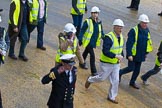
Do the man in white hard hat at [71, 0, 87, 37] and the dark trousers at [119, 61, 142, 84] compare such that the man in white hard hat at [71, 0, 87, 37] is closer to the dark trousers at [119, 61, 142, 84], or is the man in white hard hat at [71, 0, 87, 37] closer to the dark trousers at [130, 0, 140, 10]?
the dark trousers at [119, 61, 142, 84]

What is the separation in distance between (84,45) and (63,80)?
381 cm

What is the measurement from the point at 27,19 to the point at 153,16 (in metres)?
9.79

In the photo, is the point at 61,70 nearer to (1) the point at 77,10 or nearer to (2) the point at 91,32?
(2) the point at 91,32

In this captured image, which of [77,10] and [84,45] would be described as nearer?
[84,45]

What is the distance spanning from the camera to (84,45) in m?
10.3

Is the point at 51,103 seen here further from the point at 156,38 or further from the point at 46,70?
the point at 156,38

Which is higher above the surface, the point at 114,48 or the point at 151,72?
the point at 114,48

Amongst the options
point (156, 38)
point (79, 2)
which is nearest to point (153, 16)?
point (156, 38)

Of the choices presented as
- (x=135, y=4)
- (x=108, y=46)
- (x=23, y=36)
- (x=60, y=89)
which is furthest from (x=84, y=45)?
(x=135, y=4)

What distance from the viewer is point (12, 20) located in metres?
10.0

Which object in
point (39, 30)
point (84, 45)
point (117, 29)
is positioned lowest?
point (84, 45)

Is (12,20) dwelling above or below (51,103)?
above

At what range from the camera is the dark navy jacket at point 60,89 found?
21.6ft

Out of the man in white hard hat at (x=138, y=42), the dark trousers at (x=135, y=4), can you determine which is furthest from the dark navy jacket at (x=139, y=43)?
the dark trousers at (x=135, y=4)
